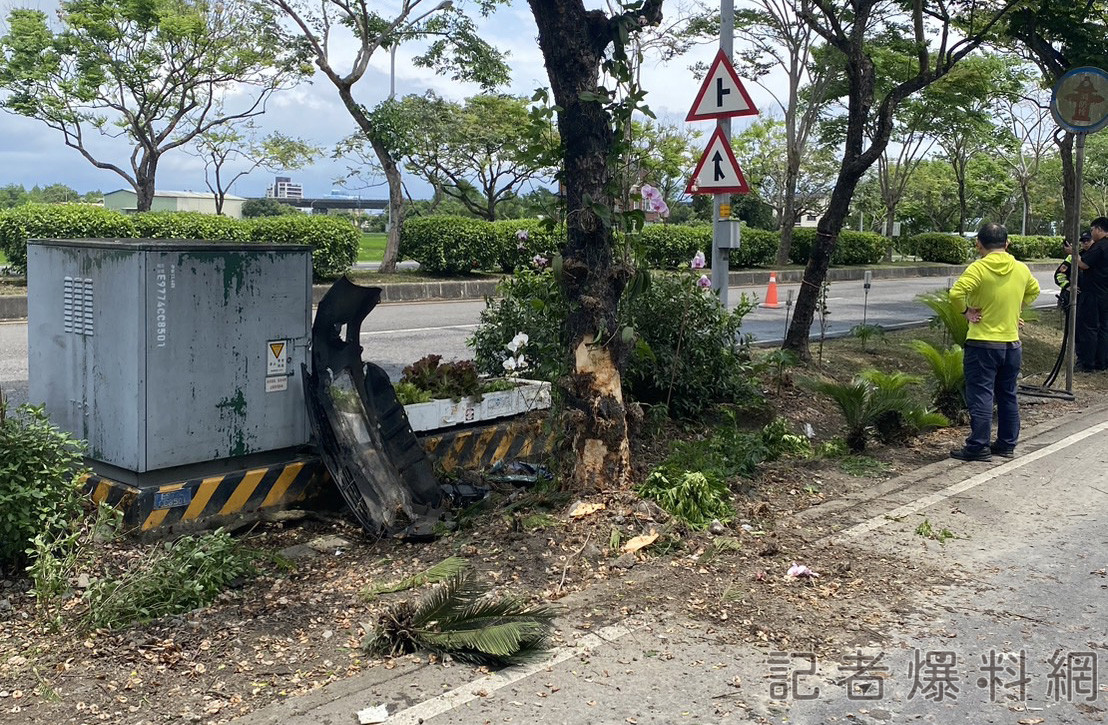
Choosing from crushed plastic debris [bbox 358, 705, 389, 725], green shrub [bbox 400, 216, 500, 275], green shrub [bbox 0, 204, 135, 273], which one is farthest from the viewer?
green shrub [bbox 400, 216, 500, 275]

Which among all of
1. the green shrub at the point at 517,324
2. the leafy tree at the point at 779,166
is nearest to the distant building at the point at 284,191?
the leafy tree at the point at 779,166

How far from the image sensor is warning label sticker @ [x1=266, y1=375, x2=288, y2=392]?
5.31 m

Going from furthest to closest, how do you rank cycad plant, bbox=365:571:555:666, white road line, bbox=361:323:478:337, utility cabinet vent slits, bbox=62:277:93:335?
1. white road line, bbox=361:323:478:337
2. utility cabinet vent slits, bbox=62:277:93:335
3. cycad plant, bbox=365:571:555:666

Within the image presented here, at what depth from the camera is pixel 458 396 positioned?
20.6 feet

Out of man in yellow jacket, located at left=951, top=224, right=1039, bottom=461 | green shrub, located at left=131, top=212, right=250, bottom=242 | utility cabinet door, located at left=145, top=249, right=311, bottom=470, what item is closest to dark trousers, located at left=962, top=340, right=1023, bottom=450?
man in yellow jacket, located at left=951, top=224, right=1039, bottom=461

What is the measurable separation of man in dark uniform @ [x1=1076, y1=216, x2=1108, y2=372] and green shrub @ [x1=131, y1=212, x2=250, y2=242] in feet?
42.0

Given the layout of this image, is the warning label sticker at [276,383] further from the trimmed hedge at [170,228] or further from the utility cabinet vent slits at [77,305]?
the trimmed hedge at [170,228]

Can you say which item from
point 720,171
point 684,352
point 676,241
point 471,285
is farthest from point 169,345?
point 676,241

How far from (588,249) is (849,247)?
30117mm

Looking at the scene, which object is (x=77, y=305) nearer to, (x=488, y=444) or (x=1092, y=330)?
(x=488, y=444)

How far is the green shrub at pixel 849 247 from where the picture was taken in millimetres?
33250

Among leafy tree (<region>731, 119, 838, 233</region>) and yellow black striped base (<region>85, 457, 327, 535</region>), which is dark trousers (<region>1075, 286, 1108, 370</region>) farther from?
leafy tree (<region>731, 119, 838, 233</region>)

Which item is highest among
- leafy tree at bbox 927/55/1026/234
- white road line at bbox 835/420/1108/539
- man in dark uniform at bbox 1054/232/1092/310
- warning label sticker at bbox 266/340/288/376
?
leafy tree at bbox 927/55/1026/234

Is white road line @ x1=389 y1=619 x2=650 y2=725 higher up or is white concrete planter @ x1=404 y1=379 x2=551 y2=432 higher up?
white concrete planter @ x1=404 y1=379 x2=551 y2=432
